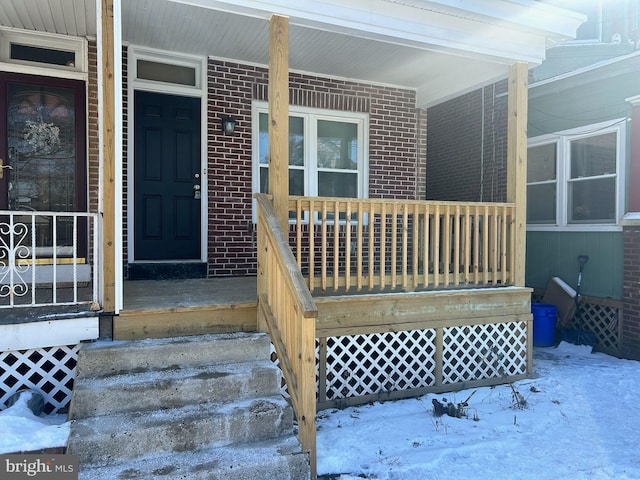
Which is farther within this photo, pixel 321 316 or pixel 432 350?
pixel 432 350

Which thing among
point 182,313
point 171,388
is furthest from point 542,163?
point 171,388

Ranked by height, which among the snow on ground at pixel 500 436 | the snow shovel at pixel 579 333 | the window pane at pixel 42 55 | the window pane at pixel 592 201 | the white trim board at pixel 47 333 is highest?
the window pane at pixel 42 55

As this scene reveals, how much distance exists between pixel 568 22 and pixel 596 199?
2.82 metres

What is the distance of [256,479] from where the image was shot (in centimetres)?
266

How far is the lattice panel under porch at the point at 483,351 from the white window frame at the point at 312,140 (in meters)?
2.47

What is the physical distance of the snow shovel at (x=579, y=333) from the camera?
6348 mm

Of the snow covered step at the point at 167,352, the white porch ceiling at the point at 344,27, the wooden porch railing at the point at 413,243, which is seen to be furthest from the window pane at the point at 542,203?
the snow covered step at the point at 167,352

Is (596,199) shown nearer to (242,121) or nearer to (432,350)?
(432,350)

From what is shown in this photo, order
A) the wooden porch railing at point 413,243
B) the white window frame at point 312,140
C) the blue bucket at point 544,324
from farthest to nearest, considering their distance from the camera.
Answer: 1. the blue bucket at point 544,324
2. the white window frame at point 312,140
3. the wooden porch railing at point 413,243

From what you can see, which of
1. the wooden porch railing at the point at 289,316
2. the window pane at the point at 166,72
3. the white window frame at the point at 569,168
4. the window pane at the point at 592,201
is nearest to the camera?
the wooden porch railing at the point at 289,316

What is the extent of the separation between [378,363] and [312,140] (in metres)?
3.10

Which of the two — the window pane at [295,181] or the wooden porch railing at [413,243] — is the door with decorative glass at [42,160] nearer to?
the window pane at [295,181]

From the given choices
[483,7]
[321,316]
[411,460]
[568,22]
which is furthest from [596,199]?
[411,460]

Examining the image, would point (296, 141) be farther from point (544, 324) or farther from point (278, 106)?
point (544, 324)
